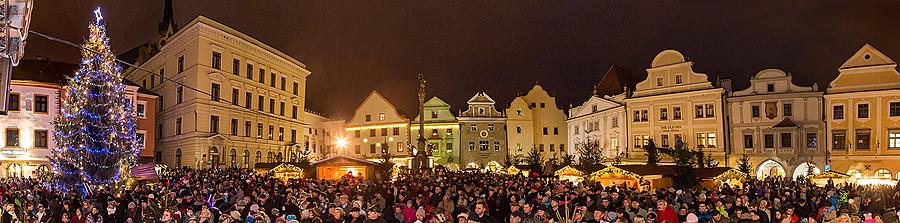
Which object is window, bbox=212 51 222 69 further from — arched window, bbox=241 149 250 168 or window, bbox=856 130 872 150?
window, bbox=856 130 872 150

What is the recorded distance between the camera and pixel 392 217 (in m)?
14.2

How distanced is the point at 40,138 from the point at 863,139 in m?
50.9

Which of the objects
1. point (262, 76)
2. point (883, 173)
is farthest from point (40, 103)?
point (883, 173)

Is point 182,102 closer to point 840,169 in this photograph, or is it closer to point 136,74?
point 136,74

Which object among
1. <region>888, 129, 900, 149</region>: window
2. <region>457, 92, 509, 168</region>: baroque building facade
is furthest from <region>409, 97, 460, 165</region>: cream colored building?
<region>888, 129, 900, 149</region>: window

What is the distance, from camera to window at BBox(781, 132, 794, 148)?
51.9 metres

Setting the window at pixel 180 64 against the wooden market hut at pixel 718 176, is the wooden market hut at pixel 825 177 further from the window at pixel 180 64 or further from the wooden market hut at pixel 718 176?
the window at pixel 180 64

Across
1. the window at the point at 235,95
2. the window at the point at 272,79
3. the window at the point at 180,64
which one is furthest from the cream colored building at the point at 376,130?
the window at the point at 180,64

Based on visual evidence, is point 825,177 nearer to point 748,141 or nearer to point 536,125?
point 748,141

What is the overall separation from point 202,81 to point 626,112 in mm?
30706

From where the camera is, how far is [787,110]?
52.1 m

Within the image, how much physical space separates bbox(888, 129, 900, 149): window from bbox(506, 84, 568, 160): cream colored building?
100 ft

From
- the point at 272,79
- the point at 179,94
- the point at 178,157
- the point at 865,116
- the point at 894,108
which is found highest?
the point at 272,79

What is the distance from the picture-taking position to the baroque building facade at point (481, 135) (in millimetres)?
73500
